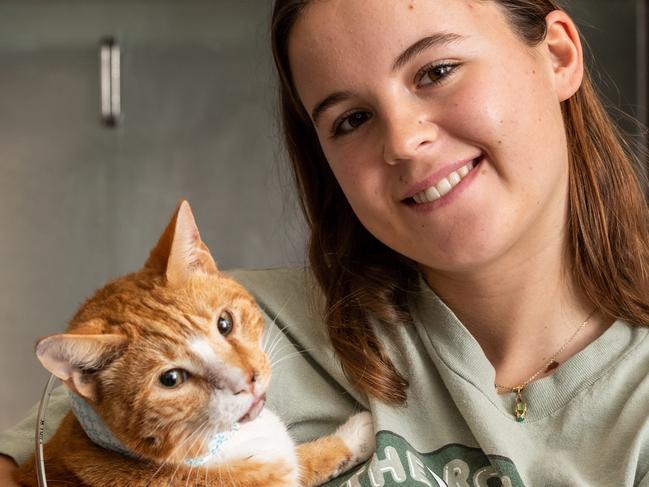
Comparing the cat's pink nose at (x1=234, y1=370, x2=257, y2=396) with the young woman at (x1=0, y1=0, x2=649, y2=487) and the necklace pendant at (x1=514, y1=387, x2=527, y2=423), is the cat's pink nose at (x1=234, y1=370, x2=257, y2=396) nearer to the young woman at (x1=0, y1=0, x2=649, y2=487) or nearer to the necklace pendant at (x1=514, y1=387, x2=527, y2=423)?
the young woman at (x1=0, y1=0, x2=649, y2=487)

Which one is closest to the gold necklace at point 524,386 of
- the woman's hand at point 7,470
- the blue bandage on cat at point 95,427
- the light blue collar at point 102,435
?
the light blue collar at point 102,435

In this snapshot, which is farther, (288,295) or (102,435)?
(288,295)

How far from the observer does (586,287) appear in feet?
4.57

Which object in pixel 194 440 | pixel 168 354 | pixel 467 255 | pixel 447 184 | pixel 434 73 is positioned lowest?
pixel 194 440

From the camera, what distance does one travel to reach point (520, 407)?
1296 millimetres

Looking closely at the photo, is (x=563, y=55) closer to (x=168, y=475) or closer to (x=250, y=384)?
(x=250, y=384)

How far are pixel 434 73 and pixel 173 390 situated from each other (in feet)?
1.85

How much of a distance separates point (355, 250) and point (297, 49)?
39 cm

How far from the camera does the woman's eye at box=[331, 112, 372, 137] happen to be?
4.26ft

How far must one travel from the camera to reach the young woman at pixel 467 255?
121 cm

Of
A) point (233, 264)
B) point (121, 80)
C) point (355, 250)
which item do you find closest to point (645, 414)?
point (355, 250)

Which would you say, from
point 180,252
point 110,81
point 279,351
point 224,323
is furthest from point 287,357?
point 110,81

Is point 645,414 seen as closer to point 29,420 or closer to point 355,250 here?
point 355,250

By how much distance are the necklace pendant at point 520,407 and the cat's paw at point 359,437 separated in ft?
0.71
